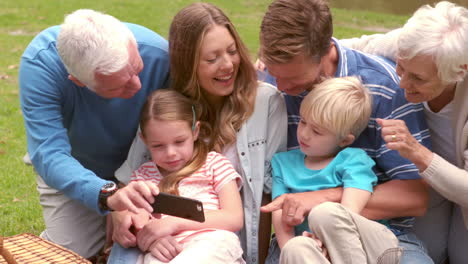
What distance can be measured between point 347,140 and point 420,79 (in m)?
0.45

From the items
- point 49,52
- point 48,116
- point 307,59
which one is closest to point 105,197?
point 48,116

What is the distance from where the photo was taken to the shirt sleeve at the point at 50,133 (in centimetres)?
305

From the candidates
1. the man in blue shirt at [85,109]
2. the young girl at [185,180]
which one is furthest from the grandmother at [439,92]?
the man in blue shirt at [85,109]

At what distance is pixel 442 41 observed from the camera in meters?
2.71

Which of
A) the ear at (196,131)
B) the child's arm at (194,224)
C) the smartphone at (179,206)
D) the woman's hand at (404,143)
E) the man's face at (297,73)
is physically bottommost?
the child's arm at (194,224)

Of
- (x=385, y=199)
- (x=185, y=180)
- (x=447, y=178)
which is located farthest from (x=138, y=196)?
(x=447, y=178)

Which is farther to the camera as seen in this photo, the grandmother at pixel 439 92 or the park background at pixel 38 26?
the park background at pixel 38 26

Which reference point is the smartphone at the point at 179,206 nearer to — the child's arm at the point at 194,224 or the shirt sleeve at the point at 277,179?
the child's arm at the point at 194,224

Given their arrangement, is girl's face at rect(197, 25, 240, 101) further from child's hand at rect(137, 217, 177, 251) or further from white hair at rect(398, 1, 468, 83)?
white hair at rect(398, 1, 468, 83)

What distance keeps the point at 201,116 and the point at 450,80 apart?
129cm

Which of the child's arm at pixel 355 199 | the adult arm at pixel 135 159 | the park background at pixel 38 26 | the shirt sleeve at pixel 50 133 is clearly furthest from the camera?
the park background at pixel 38 26

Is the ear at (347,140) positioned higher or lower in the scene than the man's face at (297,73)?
lower

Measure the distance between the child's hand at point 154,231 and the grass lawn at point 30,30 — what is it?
1.82 meters

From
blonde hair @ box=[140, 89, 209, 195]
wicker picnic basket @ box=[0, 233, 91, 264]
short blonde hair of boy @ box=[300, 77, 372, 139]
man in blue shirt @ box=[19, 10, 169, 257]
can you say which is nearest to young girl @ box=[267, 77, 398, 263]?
short blonde hair of boy @ box=[300, 77, 372, 139]
